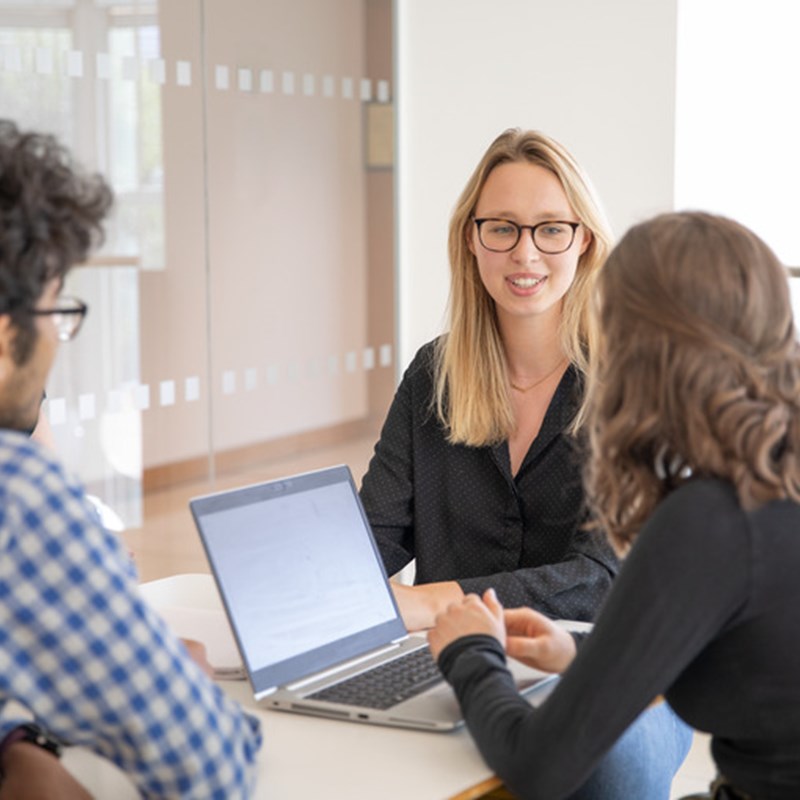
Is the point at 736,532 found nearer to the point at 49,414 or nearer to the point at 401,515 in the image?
the point at 401,515

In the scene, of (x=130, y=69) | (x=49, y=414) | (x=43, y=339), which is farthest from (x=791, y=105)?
(x=43, y=339)

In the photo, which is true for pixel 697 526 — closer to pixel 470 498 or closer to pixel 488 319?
pixel 470 498

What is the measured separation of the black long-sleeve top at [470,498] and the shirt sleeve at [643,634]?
2.86ft

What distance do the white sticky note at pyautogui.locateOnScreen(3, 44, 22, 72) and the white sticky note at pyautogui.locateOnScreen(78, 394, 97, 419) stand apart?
88 cm

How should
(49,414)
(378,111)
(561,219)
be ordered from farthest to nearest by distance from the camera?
(378,111) < (49,414) < (561,219)

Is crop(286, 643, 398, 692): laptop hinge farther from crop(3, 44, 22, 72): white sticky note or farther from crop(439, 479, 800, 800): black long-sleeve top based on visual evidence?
crop(3, 44, 22, 72): white sticky note

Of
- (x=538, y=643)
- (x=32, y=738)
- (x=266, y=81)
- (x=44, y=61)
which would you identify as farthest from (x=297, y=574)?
(x=266, y=81)

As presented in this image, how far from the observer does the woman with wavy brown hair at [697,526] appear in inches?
55.1

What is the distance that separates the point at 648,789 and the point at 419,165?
316 cm

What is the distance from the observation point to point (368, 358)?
15.9 feet

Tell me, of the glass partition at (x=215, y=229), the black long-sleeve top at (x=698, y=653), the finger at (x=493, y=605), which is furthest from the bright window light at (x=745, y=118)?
the black long-sleeve top at (x=698, y=653)

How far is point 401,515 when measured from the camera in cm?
A: 249

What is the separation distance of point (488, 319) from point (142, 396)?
175 cm

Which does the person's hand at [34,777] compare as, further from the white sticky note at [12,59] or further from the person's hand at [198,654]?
the white sticky note at [12,59]
